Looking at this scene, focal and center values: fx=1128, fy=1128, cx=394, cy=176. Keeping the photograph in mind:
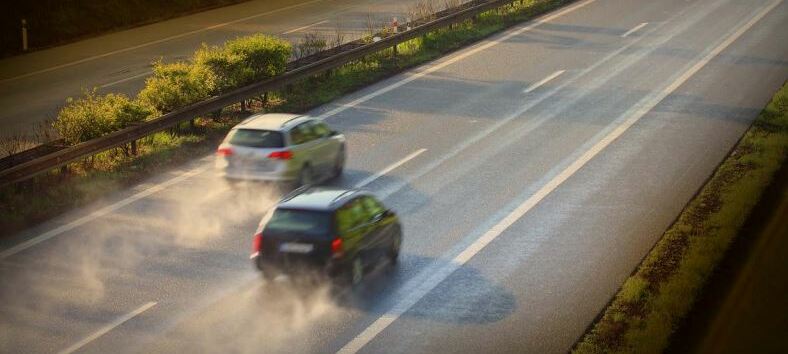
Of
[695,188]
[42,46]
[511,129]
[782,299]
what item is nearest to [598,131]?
[511,129]

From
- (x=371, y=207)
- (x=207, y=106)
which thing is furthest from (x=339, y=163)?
(x=371, y=207)

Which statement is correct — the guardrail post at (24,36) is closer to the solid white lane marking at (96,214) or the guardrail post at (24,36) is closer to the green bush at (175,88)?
the green bush at (175,88)

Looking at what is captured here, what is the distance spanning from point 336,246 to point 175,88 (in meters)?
11.5

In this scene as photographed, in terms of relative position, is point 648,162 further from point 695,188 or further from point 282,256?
point 282,256

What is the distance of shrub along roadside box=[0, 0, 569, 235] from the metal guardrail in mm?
408

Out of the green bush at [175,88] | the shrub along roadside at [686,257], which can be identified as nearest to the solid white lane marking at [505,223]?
the shrub along roadside at [686,257]

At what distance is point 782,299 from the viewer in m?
16.1

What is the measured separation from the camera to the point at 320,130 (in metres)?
22.1

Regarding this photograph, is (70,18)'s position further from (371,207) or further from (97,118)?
(371,207)

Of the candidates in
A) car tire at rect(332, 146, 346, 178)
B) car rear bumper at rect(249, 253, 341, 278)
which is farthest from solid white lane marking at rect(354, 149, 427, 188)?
car rear bumper at rect(249, 253, 341, 278)

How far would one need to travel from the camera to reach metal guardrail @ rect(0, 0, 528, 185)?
20.6 metres

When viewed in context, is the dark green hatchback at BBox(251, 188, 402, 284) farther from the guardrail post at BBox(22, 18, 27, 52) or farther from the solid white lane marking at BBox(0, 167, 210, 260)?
the guardrail post at BBox(22, 18, 27, 52)

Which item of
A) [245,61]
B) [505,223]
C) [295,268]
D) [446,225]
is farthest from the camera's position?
[245,61]

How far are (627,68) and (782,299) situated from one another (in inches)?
717
